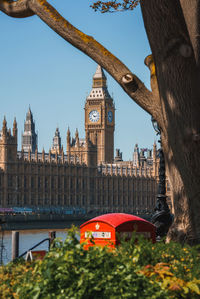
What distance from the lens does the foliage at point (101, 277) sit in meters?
5.62

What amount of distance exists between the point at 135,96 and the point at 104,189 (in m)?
94.8

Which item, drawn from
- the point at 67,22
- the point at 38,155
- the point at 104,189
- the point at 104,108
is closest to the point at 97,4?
the point at 67,22

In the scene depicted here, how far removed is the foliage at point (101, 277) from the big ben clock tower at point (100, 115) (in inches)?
4802

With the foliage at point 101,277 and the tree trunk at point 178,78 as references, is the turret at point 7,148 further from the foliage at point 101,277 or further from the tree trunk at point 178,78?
the foliage at point 101,277

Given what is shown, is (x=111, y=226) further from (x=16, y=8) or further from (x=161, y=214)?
(x=16, y=8)

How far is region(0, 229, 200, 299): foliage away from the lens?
5617mm

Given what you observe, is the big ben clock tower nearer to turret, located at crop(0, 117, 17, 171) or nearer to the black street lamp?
turret, located at crop(0, 117, 17, 171)

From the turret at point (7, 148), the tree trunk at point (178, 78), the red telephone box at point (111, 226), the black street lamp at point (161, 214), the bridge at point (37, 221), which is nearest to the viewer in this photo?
the tree trunk at point (178, 78)

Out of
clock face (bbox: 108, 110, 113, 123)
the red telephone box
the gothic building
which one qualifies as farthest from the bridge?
the gothic building

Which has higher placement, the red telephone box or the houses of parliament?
the houses of parliament

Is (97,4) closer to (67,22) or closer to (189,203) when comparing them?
(67,22)

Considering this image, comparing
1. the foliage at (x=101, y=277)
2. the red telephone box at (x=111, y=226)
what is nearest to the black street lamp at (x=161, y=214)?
the red telephone box at (x=111, y=226)

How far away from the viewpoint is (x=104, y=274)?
576 centimetres

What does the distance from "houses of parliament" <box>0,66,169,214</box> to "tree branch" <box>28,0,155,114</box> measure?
243ft
